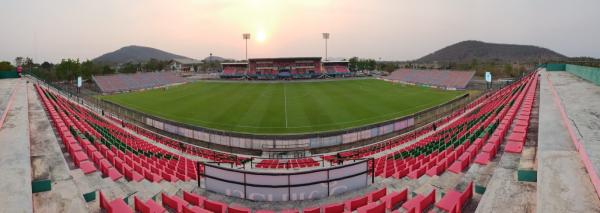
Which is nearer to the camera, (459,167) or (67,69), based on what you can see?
(459,167)

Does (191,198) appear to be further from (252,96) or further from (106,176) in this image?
(252,96)

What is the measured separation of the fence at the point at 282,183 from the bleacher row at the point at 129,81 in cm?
6427

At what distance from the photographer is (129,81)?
2817 inches

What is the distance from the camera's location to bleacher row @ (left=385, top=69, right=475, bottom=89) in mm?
64162

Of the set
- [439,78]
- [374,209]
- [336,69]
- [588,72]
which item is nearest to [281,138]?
[374,209]

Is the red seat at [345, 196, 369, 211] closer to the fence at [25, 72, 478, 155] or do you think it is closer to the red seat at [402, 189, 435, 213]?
the red seat at [402, 189, 435, 213]

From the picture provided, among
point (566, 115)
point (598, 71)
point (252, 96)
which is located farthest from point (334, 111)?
point (566, 115)

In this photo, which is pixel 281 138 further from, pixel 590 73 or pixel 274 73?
pixel 274 73

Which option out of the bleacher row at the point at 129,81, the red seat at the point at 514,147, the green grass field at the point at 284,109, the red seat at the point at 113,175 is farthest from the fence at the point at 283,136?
the bleacher row at the point at 129,81

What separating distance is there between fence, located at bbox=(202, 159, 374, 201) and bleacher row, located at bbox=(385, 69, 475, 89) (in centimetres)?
5971

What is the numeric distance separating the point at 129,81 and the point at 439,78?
236ft

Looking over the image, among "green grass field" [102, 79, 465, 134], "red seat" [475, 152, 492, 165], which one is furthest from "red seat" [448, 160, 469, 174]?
"green grass field" [102, 79, 465, 134]

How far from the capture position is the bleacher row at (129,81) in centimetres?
6562

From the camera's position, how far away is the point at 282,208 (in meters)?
8.54
